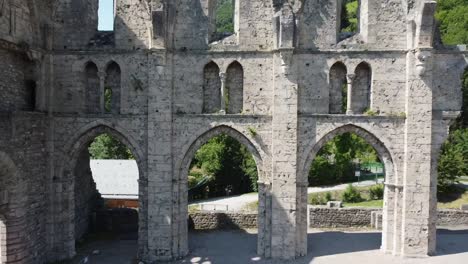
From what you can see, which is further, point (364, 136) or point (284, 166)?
point (364, 136)

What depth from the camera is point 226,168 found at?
29562 mm

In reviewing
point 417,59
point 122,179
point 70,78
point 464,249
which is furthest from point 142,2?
point 464,249

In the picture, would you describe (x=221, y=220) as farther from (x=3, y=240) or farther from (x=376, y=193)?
(x=376, y=193)

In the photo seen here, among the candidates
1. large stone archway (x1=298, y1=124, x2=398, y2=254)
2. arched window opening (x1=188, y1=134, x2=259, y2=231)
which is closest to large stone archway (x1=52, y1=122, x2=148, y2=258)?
large stone archway (x1=298, y1=124, x2=398, y2=254)

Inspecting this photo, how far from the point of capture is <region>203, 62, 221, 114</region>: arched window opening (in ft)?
45.8

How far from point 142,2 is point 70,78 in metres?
3.66

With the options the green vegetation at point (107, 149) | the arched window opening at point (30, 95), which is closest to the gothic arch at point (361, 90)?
the arched window opening at point (30, 95)

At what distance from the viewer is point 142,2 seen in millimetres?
13789

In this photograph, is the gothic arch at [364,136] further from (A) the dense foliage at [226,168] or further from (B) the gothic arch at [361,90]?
(A) the dense foliage at [226,168]

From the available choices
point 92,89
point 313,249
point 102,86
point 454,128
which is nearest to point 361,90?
point 313,249

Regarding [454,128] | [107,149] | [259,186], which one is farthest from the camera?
[454,128]

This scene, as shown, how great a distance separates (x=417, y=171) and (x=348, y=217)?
18.4 feet

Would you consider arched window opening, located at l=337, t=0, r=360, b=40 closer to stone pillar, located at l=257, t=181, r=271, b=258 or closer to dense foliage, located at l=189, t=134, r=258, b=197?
stone pillar, located at l=257, t=181, r=271, b=258

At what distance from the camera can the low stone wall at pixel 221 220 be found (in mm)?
18000
